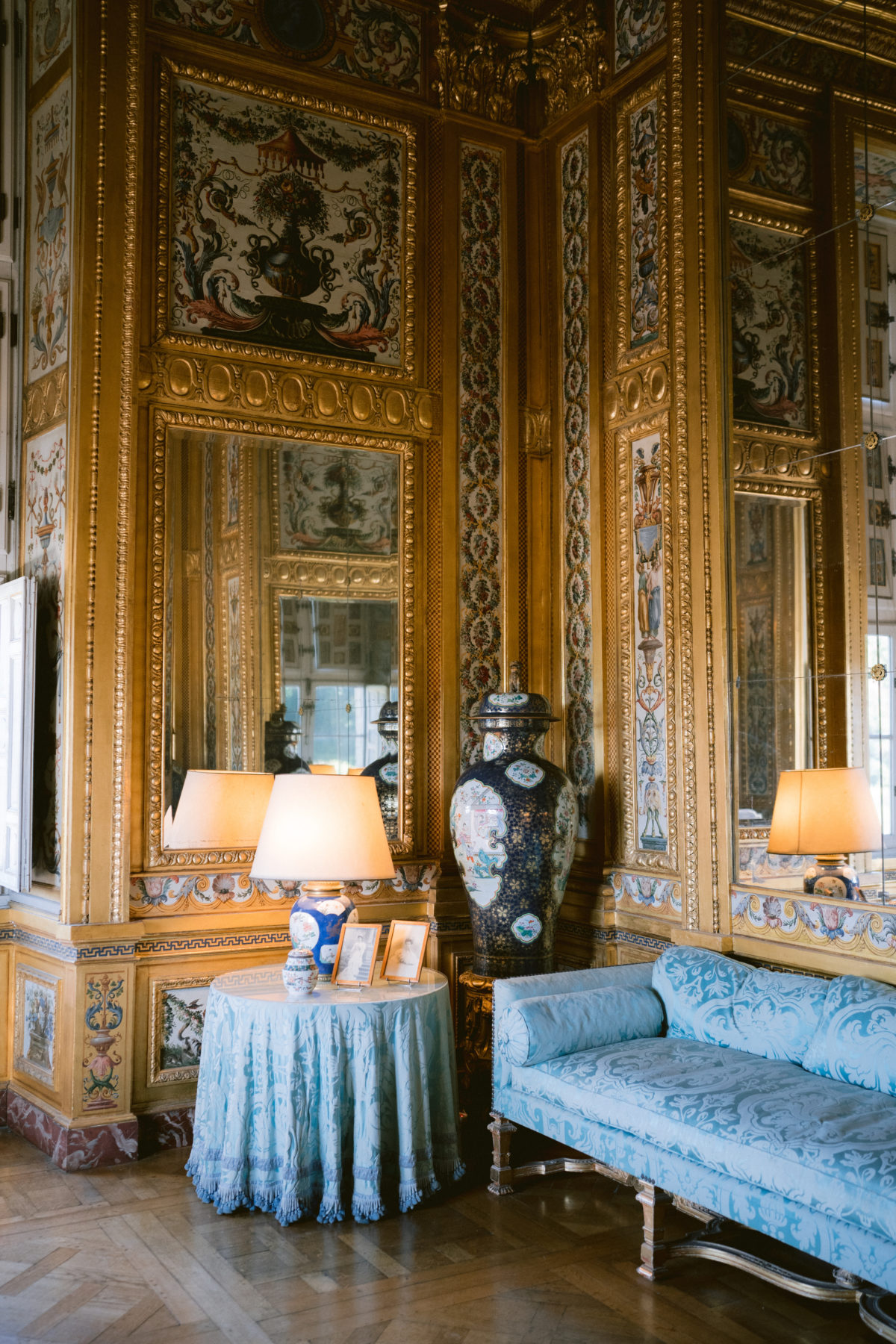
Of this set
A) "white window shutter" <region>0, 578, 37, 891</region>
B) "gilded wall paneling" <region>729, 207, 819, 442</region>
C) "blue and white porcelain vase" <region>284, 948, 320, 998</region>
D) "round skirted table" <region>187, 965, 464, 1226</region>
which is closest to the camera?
"round skirted table" <region>187, 965, 464, 1226</region>

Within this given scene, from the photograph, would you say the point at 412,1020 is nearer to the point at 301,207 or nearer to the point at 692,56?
the point at 301,207

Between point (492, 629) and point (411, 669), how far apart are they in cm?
44

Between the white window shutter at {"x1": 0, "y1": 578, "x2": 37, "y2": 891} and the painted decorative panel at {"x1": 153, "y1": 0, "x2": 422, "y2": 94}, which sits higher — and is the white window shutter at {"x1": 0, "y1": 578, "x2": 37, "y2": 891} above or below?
below

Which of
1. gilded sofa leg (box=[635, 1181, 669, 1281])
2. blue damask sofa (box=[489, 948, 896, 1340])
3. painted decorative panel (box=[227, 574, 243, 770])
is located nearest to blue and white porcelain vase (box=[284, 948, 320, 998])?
blue damask sofa (box=[489, 948, 896, 1340])

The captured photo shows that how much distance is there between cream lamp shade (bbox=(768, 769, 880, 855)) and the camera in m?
3.49

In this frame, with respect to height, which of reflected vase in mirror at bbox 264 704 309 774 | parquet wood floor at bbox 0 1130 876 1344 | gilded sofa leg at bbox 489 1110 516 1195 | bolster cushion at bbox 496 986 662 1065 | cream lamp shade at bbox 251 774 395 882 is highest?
reflected vase in mirror at bbox 264 704 309 774

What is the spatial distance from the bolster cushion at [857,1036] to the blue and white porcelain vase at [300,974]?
1477 mm

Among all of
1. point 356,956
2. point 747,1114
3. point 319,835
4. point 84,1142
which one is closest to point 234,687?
point 319,835

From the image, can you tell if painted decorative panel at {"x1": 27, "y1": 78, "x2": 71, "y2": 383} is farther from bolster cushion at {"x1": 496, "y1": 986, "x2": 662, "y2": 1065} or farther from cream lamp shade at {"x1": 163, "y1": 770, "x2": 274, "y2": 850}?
bolster cushion at {"x1": 496, "y1": 986, "x2": 662, "y2": 1065}

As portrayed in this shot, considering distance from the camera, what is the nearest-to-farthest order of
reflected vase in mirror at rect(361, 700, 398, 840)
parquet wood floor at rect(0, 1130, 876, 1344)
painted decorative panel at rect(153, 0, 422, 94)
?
parquet wood floor at rect(0, 1130, 876, 1344) < painted decorative panel at rect(153, 0, 422, 94) < reflected vase in mirror at rect(361, 700, 398, 840)

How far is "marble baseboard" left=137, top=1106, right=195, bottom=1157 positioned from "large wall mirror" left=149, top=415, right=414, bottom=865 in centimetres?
89

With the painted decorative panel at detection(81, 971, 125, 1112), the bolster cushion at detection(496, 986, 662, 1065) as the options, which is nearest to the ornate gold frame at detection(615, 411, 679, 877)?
the bolster cushion at detection(496, 986, 662, 1065)

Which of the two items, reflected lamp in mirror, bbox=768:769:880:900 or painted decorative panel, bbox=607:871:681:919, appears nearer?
reflected lamp in mirror, bbox=768:769:880:900

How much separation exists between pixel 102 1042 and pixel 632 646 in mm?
2395
